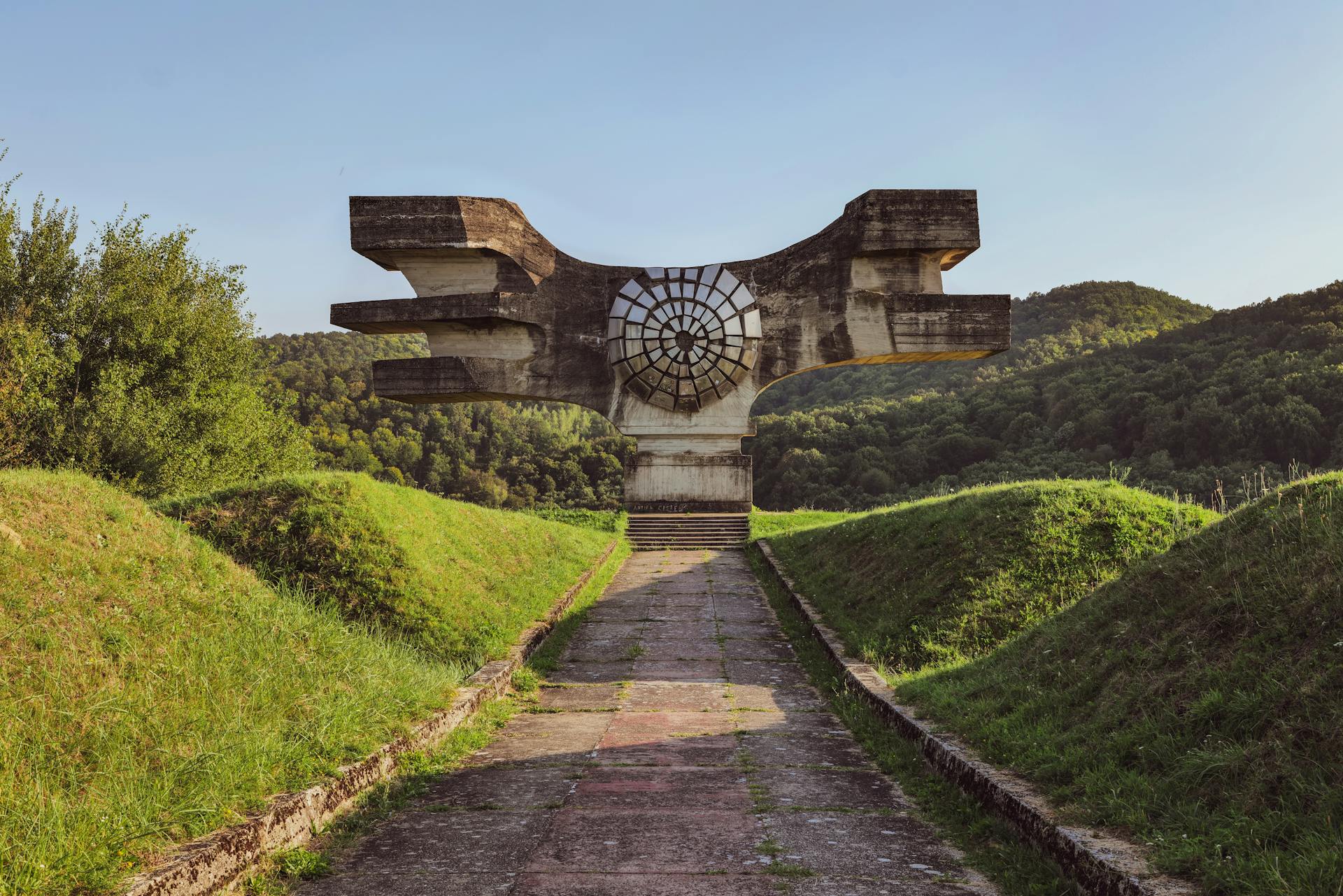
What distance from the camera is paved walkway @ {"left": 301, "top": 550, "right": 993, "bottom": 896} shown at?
409cm

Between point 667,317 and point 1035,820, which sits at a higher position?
point 667,317

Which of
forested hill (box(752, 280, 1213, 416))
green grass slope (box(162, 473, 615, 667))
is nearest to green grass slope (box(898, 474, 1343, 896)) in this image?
green grass slope (box(162, 473, 615, 667))

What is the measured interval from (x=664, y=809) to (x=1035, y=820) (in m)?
1.85

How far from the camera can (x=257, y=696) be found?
224 inches

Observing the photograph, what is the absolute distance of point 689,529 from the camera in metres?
18.6

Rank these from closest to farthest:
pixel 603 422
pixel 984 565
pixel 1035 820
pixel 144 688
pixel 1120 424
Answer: pixel 1035 820
pixel 144 688
pixel 984 565
pixel 1120 424
pixel 603 422

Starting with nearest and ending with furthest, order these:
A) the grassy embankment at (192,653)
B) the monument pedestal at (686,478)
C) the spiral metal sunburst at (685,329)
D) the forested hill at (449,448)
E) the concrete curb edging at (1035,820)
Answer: the concrete curb edging at (1035,820), the grassy embankment at (192,653), the spiral metal sunburst at (685,329), the monument pedestal at (686,478), the forested hill at (449,448)

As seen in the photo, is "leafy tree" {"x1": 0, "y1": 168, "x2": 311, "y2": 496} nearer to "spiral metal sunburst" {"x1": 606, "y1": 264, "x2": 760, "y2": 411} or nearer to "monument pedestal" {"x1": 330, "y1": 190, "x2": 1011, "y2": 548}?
"monument pedestal" {"x1": 330, "y1": 190, "x2": 1011, "y2": 548}

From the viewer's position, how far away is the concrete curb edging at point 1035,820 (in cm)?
357

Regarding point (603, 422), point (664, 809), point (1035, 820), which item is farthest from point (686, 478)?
point (603, 422)

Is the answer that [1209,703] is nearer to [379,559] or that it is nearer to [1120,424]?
[379,559]

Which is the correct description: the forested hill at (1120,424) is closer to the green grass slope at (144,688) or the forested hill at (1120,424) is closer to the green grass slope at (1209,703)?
the green grass slope at (1209,703)

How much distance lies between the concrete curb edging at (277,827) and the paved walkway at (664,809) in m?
0.30

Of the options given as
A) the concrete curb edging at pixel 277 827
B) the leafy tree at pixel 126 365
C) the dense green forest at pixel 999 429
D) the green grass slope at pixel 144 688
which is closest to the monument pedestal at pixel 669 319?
the leafy tree at pixel 126 365
